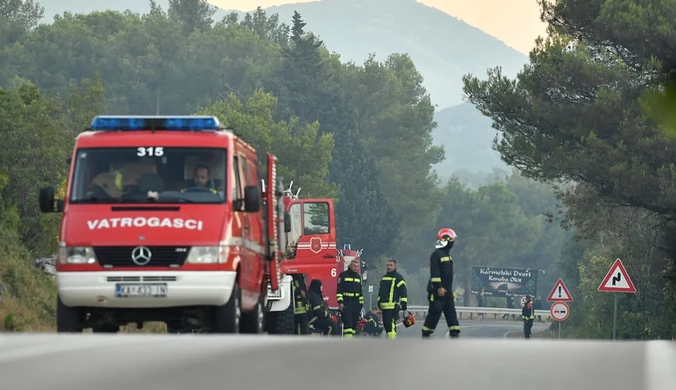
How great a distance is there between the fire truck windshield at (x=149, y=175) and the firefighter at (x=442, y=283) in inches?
197

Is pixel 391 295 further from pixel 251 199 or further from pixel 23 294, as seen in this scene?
pixel 251 199

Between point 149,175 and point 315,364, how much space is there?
7.54 meters

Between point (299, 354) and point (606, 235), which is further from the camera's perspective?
point (606, 235)

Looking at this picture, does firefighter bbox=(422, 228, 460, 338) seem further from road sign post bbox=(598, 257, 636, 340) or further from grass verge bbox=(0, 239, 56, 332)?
road sign post bbox=(598, 257, 636, 340)

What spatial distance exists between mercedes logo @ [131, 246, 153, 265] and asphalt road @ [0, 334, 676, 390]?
13.5 feet

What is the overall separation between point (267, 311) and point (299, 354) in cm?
1229

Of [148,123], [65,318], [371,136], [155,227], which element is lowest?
[65,318]

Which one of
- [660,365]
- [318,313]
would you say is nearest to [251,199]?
[660,365]

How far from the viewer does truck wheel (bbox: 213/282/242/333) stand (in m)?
15.2

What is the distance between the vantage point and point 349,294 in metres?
27.1

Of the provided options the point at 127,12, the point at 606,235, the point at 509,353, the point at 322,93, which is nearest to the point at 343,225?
the point at 322,93

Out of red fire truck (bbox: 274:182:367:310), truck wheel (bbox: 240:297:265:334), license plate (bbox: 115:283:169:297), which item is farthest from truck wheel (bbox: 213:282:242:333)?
red fire truck (bbox: 274:182:367:310)

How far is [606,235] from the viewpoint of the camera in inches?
1821

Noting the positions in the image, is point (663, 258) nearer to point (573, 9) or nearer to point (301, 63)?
point (573, 9)
